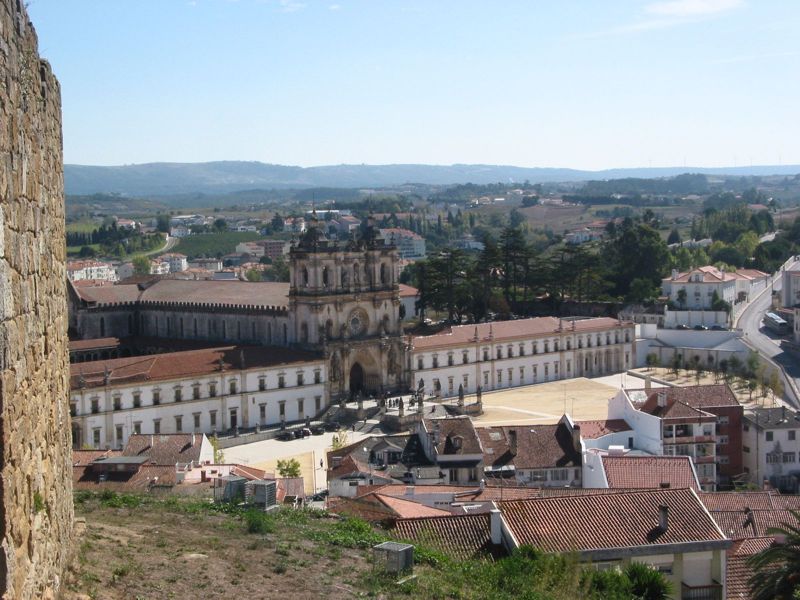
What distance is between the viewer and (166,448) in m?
37.9

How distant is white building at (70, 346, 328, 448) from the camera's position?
48844 millimetres

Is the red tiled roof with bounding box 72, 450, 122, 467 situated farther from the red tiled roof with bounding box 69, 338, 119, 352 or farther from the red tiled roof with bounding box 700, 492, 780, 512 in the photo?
the red tiled roof with bounding box 69, 338, 119, 352

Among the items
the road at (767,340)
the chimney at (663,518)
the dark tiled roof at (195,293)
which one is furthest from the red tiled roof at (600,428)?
the dark tiled roof at (195,293)

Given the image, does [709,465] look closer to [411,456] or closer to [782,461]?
[782,461]

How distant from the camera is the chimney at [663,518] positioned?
2228cm

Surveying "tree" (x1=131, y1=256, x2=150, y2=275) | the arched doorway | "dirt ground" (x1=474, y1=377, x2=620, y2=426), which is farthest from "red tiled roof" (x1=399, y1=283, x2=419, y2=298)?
"tree" (x1=131, y1=256, x2=150, y2=275)

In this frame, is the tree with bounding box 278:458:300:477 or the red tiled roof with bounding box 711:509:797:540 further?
the tree with bounding box 278:458:300:477

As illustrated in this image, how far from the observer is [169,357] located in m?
52.8

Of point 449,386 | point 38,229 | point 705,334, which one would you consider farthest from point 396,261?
point 38,229

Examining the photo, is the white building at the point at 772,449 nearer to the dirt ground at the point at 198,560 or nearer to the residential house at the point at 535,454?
the residential house at the point at 535,454

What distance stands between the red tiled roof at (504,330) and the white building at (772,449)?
23.9m

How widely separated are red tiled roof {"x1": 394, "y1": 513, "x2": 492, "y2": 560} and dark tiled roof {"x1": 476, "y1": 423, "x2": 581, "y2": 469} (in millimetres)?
16291

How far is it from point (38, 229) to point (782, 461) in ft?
123

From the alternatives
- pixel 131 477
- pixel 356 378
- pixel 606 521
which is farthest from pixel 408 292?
pixel 606 521
